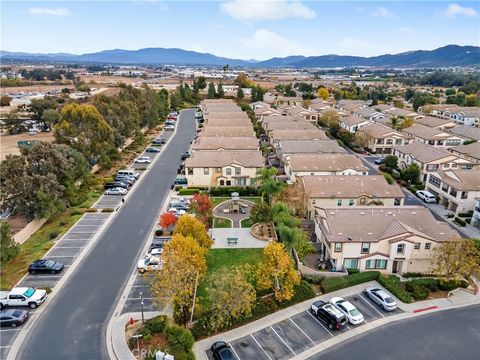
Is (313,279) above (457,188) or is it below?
below

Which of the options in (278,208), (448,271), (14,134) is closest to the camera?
(448,271)

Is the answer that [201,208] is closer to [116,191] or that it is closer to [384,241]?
[116,191]

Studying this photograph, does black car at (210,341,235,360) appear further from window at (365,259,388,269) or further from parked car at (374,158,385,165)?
parked car at (374,158,385,165)

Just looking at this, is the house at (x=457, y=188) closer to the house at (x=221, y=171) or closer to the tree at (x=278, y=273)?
the house at (x=221, y=171)

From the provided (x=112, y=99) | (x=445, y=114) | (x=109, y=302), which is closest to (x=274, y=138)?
(x=112, y=99)

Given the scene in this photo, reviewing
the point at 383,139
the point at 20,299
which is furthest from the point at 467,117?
the point at 20,299

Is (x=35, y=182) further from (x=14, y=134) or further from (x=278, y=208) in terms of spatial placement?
(x=14, y=134)

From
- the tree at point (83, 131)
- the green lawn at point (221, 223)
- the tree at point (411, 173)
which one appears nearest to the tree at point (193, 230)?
the green lawn at point (221, 223)
